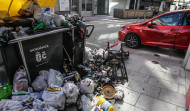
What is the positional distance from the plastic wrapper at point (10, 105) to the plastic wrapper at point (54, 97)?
402mm

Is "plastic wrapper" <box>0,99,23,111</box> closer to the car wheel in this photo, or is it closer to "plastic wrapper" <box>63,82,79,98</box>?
"plastic wrapper" <box>63,82,79,98</box>

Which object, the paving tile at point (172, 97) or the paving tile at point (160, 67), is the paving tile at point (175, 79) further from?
the paving tile at point (172, 97)

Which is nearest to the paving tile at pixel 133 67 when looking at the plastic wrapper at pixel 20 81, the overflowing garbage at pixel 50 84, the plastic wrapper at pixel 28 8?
the overflowing garbage at pixel 50 84

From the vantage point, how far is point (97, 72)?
3.95 metres

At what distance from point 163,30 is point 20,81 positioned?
525 cm

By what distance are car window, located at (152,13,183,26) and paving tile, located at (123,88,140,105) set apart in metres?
3.61

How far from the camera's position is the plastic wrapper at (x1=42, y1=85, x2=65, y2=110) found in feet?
7.73

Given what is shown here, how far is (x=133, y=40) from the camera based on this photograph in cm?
624

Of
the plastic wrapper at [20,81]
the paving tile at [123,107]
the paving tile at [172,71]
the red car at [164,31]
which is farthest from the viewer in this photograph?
the red car at [164,31]

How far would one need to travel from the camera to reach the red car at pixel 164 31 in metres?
5.08

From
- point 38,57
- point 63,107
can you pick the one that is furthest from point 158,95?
point 38,57

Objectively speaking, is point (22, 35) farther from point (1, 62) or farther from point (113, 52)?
point (113, 52)

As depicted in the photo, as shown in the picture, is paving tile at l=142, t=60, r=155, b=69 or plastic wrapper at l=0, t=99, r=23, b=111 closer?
plastic wrapper at l=0, t=99, r=23, b=111

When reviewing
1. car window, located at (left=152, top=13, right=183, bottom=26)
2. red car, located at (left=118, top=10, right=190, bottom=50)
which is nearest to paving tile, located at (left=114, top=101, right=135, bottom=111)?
red car, located at (left=118, top=10, right=190, bottom=50)
